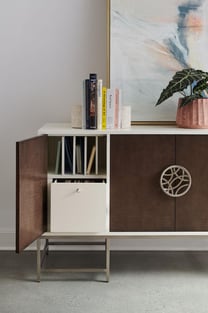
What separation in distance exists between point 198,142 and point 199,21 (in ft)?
2.28

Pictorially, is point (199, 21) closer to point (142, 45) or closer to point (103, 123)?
point (142, 45)

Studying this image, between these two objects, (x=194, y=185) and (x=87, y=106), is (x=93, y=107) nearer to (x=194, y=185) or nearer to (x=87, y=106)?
(x=87, y=106)

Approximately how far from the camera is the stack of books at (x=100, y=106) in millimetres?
2596

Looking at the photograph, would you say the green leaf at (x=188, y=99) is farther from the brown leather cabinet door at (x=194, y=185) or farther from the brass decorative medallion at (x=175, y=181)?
the brass decorative medallion at (x=175, y=181)

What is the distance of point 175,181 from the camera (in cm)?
260

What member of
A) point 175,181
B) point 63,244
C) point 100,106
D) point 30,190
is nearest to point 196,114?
point 175,181

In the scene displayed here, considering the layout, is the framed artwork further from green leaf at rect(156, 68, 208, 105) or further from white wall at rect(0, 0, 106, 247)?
green leaf at rect(156, 68, 208, 105)

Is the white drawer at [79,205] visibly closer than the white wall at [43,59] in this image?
Yes

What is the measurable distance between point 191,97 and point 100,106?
0.42 meters

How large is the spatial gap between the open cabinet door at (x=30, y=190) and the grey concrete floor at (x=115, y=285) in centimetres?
26

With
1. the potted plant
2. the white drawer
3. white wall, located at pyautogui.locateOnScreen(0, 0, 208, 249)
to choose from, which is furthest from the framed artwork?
the white drawer

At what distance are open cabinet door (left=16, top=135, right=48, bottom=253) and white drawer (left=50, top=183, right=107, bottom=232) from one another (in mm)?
63

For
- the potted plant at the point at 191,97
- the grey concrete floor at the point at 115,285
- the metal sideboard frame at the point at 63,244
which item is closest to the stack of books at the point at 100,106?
the potted plant at the point at 191,97

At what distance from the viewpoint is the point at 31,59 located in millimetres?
2986
